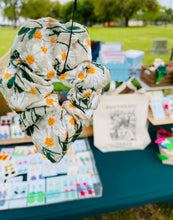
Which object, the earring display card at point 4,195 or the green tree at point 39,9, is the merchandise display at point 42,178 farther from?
the green tree at point 39,9

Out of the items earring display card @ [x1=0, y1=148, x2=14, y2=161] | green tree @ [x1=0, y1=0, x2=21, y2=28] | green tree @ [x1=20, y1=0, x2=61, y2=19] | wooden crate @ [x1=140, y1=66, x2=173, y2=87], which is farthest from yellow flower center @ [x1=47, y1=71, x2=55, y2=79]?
wooden crate @ [x1=140, y1=66, x2=173, y2=87]

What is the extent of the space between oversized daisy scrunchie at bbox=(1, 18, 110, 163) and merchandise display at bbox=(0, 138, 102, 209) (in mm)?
423

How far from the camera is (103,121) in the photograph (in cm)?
137

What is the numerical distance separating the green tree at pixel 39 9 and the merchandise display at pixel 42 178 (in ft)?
2.32

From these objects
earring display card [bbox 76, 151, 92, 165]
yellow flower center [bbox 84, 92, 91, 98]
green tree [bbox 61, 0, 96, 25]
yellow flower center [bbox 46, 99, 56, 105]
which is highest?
green tree [bbox 61, 0, 96, 25]

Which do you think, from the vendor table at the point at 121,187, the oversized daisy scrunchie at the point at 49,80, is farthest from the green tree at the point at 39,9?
the vendor table at the point at 121,187

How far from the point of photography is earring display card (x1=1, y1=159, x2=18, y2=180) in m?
1.15

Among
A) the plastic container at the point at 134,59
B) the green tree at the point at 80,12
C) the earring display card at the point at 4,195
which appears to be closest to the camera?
the green tree at the point at 80,12

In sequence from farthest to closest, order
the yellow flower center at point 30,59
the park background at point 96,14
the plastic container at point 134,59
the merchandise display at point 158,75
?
the plastic container at point 134,59 < the merchandise display at point 158,75 < the park background at point 96,14 < the yellow flower center at point 30,59

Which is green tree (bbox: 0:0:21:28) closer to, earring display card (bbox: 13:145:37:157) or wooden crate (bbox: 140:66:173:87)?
earring display card (bbox: 13:145:37:157)

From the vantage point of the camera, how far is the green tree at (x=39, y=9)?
2.31ft

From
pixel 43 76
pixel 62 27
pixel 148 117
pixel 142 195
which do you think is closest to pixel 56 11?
pixel 62 27

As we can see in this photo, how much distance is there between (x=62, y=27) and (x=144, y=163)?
1206mm

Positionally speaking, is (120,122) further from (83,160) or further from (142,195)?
(142,195)
